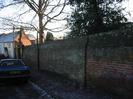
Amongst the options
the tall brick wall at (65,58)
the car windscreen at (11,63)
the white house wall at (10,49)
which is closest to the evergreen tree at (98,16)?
the tall brick wall at (65,58)

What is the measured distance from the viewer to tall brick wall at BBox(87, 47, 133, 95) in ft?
29.7

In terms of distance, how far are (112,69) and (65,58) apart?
5654mm

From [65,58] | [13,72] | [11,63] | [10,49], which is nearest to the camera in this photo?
[13,72]

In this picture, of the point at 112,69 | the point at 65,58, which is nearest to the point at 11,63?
the point at 65,58

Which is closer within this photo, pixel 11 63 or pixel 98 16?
pixel 11 63

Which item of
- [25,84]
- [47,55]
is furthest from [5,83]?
[47,55]

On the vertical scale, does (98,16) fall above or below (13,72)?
above

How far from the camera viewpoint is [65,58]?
15.4m

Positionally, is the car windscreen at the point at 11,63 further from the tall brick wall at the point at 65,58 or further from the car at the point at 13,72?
the tall brick wall at the point at 65,58

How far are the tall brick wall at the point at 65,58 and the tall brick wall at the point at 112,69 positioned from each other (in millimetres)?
1082

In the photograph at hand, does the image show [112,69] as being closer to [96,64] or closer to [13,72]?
[96,64]

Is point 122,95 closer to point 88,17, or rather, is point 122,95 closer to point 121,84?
point 121,84

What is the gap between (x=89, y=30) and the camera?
18.8 m

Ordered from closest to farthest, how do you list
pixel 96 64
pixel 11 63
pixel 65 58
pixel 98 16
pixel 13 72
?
pixel 96 64
pixel 13 72
pixel 11 63
pixel 65 58
pixel 98 16
